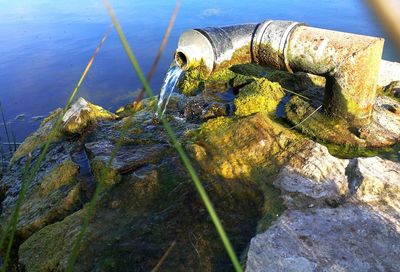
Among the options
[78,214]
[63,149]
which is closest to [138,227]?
[78,214]

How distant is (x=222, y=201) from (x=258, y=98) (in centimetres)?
183

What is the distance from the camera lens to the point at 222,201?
10.6 ft

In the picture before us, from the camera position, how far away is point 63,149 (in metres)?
4.67

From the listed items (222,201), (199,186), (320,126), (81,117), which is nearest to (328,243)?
(222,201)

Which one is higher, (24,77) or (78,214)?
(78,214)

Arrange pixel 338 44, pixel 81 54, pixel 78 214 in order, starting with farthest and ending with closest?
pixel 81 54 → pixel 338 44 → pixel 78 214

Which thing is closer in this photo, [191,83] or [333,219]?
[333,219]

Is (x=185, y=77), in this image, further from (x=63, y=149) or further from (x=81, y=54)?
(x=81, y=54)

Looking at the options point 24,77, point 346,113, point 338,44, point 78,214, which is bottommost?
point 24,77

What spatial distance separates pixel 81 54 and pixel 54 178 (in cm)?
653

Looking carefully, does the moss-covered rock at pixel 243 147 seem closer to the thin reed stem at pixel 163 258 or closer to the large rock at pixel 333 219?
the large rock at pixel 333 219

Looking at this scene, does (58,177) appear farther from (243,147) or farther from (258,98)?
(258,98)

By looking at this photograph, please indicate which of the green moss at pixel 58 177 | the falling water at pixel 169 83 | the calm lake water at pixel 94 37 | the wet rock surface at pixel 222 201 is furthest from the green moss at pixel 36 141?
the calm lake water at pixel 94 37

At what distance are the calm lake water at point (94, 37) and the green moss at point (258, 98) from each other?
3.88 meters
